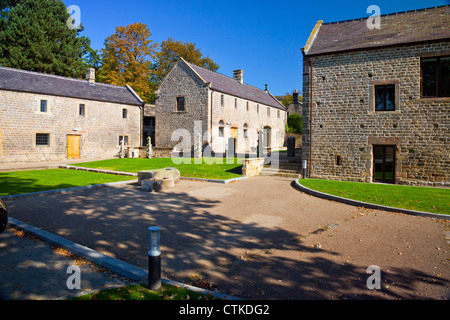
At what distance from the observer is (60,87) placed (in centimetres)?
2672

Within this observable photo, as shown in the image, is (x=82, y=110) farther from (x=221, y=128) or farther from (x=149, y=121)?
(x=221, y=128)

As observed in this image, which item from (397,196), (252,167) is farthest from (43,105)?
(397,196)

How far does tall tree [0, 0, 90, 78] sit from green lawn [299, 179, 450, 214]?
3725 cm

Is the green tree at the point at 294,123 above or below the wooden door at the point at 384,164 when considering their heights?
above

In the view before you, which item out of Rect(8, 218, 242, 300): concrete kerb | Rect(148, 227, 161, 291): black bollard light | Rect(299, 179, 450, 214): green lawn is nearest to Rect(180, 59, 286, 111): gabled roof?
Rect(299, 179, 450, 214): green lawn

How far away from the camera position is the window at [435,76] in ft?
47.0

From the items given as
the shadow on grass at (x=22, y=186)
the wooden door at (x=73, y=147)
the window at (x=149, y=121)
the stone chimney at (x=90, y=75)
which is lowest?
the shadow on grass at (x=22, y=186)

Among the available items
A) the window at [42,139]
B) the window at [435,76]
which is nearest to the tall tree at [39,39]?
the window at [42,139]

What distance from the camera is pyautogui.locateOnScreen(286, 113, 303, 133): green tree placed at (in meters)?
47.2

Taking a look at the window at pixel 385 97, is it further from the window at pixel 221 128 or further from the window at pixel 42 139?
the window at pixel 42 139

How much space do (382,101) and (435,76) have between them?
8.33ft

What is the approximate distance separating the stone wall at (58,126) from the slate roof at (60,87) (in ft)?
1.49

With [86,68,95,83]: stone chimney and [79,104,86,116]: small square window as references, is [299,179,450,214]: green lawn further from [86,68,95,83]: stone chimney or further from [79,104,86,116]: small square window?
[86,68,95,83]: stone chimney

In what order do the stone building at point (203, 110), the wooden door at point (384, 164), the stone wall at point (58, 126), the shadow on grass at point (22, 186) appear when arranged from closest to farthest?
the shadow on grass at point (22, 186), the wooden door at point (384, 164), the stone wall at point (58, 126), the stone building at point (203, 110)
